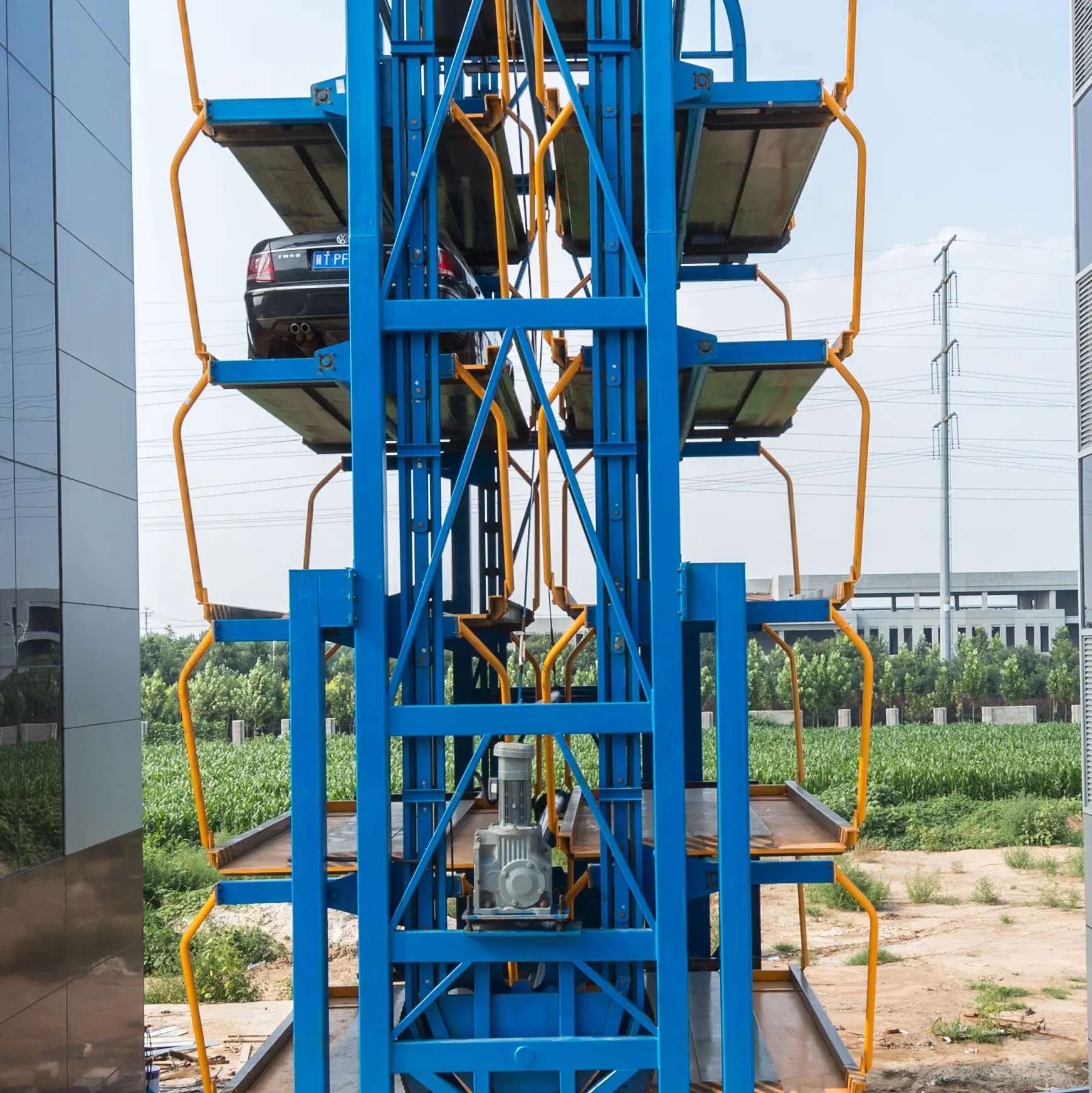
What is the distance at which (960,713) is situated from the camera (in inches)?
1807

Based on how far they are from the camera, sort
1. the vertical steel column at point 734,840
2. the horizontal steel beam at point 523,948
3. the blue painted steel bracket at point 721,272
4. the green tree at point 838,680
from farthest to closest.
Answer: the green tree at point 838,680, the blue painted steel bracket at point 721,272, the horizontal steel beam at point 523,948, the vertical steel column at point 734,840

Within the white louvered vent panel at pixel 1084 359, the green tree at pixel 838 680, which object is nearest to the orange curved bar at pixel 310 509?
the white louvered vent panel at pixel 1084 359

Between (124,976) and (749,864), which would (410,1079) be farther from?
(124,976)

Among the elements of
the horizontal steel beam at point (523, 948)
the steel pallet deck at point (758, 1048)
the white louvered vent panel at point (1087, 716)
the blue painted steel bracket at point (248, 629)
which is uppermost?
the blue painted steel bracket at point (248, 629)

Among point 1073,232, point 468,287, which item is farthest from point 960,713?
point 468,287

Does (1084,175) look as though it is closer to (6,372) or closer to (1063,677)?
(6,372)

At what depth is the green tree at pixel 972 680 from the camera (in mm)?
45344

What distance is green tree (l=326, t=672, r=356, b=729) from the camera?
3684 cm

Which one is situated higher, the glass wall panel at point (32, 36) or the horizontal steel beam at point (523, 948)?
the glass wall panel at point (32, 36)

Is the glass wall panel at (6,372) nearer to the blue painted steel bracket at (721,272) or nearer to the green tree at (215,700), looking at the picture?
the blue painted steel bracket at (721,272)

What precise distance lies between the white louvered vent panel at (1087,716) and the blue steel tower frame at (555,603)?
308cm

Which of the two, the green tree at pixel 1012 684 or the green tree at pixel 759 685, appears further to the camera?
the green tree at pixel 1012 684

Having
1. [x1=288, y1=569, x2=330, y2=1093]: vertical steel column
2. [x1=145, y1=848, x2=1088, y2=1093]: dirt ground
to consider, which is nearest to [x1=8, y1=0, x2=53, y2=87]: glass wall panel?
[x1=288, y1=569, x2=330, y2=1093]: vertical steel column

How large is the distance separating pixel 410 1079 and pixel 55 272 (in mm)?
6311
